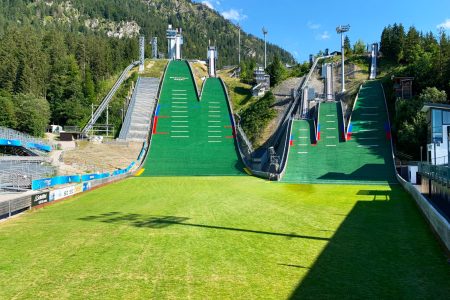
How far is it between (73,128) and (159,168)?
2394cm

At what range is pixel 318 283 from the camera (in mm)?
7055

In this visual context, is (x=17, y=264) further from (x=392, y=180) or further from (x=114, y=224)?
(x=392, y=180)

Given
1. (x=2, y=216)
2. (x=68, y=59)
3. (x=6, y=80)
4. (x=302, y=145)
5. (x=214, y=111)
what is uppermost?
(x=68, y=59)

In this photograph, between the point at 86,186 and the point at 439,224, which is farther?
the point at 86,186

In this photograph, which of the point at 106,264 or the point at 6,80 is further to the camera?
the point at 6,80

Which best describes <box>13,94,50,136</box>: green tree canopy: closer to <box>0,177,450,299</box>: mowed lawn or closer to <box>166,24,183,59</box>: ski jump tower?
<box>166,24,183,59</box>: ski jump tower

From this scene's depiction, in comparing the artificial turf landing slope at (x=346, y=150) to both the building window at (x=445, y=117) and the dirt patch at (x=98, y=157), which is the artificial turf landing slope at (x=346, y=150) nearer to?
the building window at (x=445, y=117)

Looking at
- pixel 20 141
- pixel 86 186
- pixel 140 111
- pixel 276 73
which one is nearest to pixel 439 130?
pixel 86 186

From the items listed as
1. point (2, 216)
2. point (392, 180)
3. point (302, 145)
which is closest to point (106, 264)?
point (2, 216)

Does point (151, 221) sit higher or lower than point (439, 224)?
lower

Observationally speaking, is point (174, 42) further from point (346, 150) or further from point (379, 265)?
point (379, 265)

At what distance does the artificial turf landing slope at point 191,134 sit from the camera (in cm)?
3457

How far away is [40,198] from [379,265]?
49.1 ft

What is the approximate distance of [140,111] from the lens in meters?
47.3
